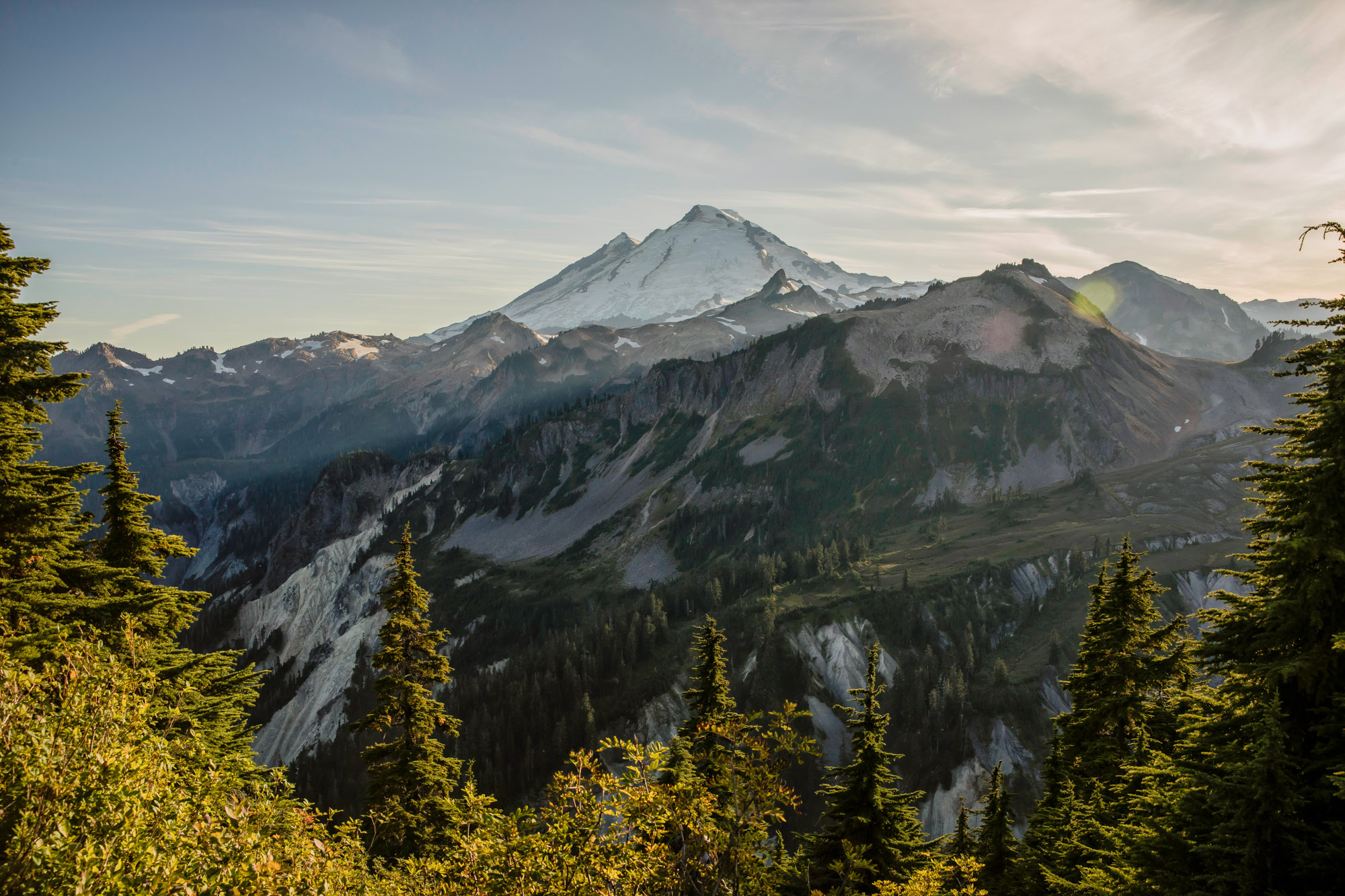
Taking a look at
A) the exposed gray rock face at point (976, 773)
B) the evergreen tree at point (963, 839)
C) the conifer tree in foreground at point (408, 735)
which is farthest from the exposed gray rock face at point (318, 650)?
the evergreen tree at point (963, 839)

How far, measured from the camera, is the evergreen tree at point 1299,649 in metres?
15.1

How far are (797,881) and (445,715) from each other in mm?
16513

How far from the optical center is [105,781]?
13.9 metres

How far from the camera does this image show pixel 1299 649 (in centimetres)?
1708

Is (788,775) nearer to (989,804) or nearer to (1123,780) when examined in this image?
(989,804)

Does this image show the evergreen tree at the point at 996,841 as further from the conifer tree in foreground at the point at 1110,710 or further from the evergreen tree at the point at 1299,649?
the evergreen tree at the point at 1299,649

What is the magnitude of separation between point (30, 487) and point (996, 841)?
40051 millimetres

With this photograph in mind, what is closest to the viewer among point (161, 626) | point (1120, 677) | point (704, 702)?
point (161, 626)

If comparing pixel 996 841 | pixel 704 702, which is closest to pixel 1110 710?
pixel 996 841

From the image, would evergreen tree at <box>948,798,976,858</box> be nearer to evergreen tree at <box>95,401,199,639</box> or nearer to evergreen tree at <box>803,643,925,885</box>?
evergreen tree at <box>803,643,925,885</box>

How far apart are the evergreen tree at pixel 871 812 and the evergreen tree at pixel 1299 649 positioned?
434 inches

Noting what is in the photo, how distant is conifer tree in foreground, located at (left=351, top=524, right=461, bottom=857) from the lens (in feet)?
93.7

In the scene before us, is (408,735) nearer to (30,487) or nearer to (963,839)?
(30,487)

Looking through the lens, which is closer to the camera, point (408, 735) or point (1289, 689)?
point (1289, 689)
